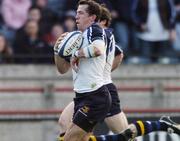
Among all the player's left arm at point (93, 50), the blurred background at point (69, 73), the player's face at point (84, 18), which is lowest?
the blurred background at point (69, 73)

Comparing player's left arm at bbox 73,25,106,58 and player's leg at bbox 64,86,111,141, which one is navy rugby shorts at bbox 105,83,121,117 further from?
player's left arm at bbox 73,25,106,58

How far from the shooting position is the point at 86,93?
8.45 metres

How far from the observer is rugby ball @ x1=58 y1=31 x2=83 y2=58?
8359 mm

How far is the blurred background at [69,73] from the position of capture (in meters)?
12.2

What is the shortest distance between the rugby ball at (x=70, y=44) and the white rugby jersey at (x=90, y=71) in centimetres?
6

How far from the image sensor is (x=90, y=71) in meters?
8.41

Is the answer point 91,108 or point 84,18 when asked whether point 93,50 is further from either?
point 91,108

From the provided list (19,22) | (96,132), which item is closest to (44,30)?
(19,22)

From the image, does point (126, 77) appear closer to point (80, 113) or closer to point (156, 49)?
point (156, 49)

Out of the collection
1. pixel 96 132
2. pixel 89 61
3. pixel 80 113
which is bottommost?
pixel 96 132

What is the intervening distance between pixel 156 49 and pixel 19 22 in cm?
224

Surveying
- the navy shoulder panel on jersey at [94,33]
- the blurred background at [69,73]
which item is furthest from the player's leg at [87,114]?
the blurred background at [69,73]

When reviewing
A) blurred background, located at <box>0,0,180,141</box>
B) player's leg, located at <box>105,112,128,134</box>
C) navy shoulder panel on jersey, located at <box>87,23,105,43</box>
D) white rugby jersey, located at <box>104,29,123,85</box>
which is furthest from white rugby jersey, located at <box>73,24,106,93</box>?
blurred background, located at <box>0,0,180,141</box>

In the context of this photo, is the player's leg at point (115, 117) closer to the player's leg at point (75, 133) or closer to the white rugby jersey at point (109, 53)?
the white rugby jersey at point (109, 53)
